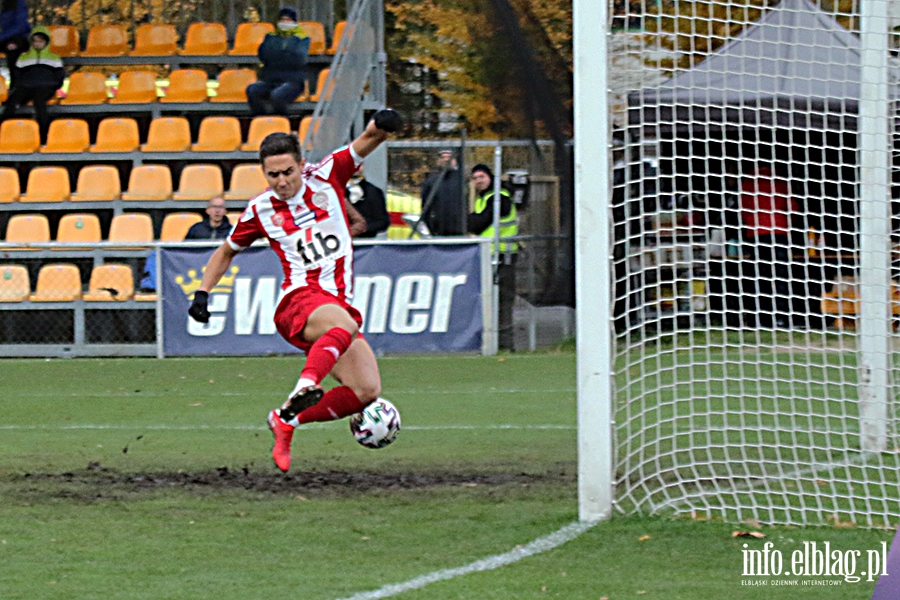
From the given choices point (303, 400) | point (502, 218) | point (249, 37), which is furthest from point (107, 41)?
point (303, 400)

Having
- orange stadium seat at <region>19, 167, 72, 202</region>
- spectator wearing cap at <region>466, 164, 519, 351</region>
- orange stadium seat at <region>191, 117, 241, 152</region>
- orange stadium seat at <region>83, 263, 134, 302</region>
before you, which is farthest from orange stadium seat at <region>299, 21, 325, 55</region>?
orange stadium seat at <region>83, 263, 134, 302</region>

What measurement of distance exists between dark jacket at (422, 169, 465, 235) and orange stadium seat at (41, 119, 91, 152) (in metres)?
6.09

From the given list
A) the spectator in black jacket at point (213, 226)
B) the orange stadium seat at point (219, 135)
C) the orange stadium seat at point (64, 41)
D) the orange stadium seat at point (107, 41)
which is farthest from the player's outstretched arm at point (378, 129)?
the orange stadium seat at point (64, 41)

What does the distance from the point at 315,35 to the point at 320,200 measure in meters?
13.5

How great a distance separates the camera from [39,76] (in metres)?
19.7

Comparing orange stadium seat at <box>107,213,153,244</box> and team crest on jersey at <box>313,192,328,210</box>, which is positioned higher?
team crest on jersey at <box>313,192,328,210</box>

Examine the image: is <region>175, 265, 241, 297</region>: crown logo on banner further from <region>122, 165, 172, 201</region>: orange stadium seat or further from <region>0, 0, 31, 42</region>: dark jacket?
<region>0, 0, 31, 42</region>: dark jacket

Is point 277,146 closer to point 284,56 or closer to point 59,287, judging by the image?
point 59,287

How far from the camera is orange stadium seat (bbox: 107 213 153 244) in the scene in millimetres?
16875

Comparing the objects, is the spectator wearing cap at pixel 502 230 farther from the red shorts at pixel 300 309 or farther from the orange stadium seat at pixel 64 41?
the orange stadium seat at pixel 64 41

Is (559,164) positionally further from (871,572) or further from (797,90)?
(871,572)

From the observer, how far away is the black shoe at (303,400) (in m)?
6.55

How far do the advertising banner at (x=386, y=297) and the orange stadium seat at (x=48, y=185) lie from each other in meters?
4.01

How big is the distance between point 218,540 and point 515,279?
937 centimetres
